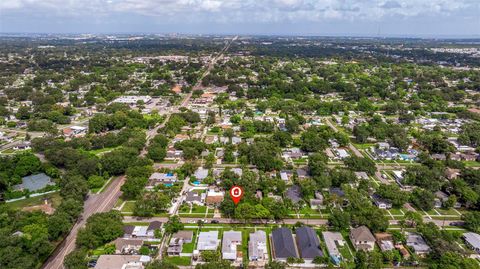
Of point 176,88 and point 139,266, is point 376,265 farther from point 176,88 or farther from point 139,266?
point 176,88

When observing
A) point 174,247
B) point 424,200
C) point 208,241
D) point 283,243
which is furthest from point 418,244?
point 174,247

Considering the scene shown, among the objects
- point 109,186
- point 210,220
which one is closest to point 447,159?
point 210,220

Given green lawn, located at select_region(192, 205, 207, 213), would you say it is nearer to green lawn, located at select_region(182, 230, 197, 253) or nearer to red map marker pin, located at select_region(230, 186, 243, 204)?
red map marker pin, located at select_region(230, 186, 243, 204)

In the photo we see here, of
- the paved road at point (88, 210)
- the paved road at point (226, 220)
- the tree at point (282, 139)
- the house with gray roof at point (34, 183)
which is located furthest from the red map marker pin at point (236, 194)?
the house with gray roof at point (34, 183)

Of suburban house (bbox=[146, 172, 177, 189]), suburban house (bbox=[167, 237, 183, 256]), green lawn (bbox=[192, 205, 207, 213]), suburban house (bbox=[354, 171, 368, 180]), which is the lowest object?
green lawn (bbox=[192, 205, 207, 213])

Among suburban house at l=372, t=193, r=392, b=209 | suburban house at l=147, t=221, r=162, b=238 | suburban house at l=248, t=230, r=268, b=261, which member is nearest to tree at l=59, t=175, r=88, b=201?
suburban house at l=147, t=221, r=162, b=238

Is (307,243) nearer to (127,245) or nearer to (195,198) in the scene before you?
(195,198)
